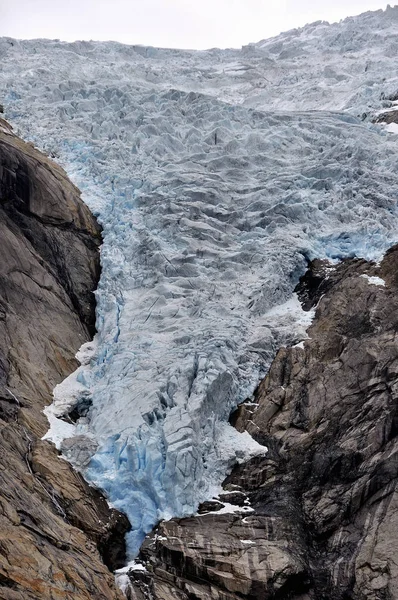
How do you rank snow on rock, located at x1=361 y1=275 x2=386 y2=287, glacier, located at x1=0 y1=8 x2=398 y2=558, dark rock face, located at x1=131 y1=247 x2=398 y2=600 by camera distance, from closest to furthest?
Result: 1. dark rock face, located at x1=131 y1=247 x2=398 y2=600
2. glacier, located at x1=0 y1=8 x2=398 y2=558
3. snow on rock, located at x1=361 y1=275 x2=386 y2=287

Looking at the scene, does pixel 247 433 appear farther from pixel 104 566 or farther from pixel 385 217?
pixel 385 217

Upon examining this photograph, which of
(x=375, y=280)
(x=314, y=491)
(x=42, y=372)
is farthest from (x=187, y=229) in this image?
(x=314, y=491)

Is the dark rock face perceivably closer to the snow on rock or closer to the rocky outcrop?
the snow on rock

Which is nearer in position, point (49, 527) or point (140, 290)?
point (49, 527)

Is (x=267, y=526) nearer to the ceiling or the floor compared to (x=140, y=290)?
nearer to the floor

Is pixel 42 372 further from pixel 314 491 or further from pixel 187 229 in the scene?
pixel 187 229

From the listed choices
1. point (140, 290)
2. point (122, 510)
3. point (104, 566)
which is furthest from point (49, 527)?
point (140, 290)

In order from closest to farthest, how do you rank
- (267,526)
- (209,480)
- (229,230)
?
(267,526)
(209,480)
(229,230)

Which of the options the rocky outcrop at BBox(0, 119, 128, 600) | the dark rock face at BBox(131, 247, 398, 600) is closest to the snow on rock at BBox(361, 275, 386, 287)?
the dark rock face at BBox(131, 247, 398, 600)
